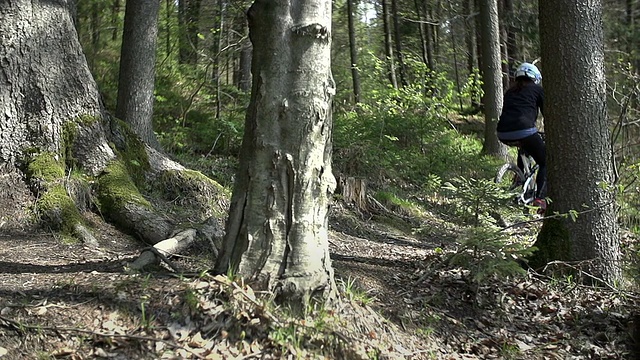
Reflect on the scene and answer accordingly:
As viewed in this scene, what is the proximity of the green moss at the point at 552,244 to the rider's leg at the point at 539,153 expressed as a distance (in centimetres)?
277

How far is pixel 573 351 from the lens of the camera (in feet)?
15.4

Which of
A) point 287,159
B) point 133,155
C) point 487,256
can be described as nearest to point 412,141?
point 133,155

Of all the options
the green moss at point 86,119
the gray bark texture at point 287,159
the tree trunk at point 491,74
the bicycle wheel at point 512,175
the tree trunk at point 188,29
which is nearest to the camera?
the gray bark texture at point 287,159

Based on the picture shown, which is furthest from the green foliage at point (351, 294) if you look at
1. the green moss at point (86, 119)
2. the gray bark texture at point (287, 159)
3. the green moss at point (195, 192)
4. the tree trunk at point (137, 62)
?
the tree trunk at point (137, 62)

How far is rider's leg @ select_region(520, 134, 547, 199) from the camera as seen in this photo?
28.0 ft

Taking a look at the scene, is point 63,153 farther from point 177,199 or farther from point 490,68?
point 490,68

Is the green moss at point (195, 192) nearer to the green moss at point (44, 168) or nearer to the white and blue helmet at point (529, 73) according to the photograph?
the green moss at point (44, 168)

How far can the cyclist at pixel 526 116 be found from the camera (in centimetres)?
834

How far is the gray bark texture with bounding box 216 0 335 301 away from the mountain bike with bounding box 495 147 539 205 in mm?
5365

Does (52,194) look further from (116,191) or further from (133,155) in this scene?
(133,155)

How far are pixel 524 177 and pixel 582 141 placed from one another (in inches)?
139

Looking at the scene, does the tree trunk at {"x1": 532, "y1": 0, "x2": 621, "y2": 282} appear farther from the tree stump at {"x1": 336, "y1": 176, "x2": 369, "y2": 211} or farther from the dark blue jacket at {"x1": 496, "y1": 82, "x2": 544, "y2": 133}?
the tree stump at {"x1": 336, "y1": 176, "x2": 369, "y2": 211}

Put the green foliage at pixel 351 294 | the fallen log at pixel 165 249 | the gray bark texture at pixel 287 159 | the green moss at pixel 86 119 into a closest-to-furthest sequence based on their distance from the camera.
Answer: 1. the gray bark texture at pixel 287 159
2. the green foliage at pixel 351 294
3. the fallen log at pixel 165 249
4. the green moss at pixel 86 119

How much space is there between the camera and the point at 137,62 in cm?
945
